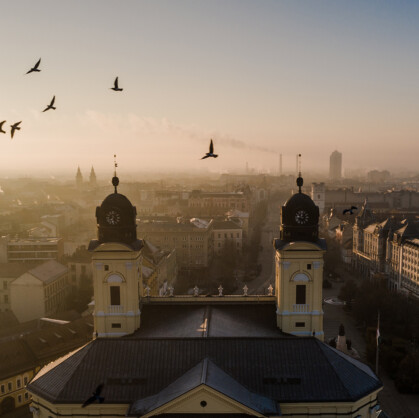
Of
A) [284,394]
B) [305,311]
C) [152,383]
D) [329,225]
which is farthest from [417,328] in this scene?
[329,225]

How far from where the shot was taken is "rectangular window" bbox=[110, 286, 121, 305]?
3303 centimetres

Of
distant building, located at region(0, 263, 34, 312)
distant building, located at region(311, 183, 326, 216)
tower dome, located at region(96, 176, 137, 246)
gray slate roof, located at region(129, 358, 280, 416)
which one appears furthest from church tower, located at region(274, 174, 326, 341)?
distant building, located at region(311, 183, 326, 216)

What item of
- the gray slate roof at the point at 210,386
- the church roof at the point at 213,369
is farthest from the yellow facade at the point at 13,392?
the gray slate roof at the point at 210,386

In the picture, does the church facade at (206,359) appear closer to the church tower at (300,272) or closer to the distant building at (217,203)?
the church tower at (300,272)

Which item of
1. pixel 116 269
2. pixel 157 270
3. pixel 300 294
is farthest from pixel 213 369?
pixel 157 270

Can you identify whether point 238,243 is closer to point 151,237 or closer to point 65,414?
point 151,237

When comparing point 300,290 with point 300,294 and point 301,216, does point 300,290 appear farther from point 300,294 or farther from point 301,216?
point 301,216

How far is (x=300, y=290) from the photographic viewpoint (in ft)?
108

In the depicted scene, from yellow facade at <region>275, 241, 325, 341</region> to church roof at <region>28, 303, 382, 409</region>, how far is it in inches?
218

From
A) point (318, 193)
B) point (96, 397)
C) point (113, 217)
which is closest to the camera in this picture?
point (96, 397)

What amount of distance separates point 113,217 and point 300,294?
13.9 metres

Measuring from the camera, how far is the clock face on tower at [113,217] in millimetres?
32594

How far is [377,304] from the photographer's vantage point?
201 ft

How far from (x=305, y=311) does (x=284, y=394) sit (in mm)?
8749
